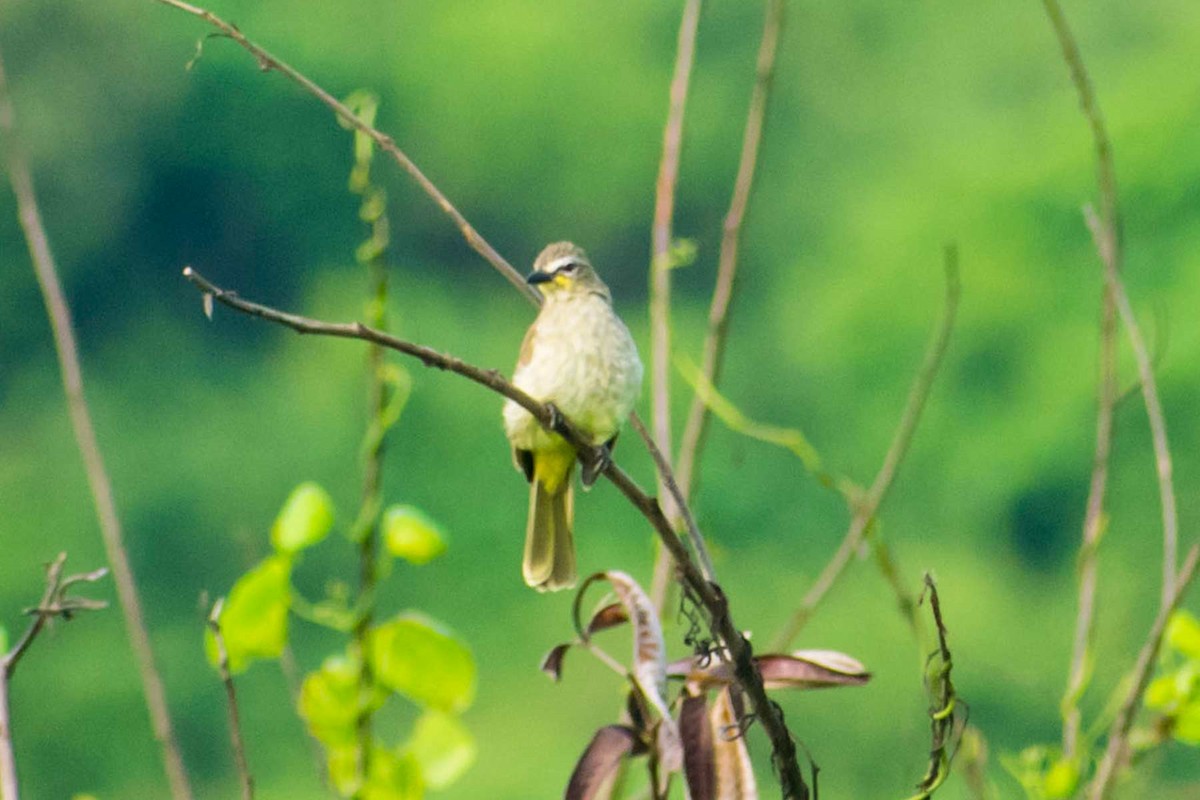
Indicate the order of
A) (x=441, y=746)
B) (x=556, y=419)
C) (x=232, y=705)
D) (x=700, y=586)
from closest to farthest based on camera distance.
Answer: (x=700, y=586), (x=232, y=705), (x=441, y=746), (x=556, y=419)

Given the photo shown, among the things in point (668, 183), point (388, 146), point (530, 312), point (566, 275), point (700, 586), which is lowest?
point (700, 586)

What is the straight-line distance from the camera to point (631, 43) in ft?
16.8

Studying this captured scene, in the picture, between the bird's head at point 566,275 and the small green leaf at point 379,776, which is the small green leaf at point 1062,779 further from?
the bird's head at point 566,275

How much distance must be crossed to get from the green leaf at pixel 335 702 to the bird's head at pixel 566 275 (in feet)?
3.07

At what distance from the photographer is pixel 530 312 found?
13.5 feet

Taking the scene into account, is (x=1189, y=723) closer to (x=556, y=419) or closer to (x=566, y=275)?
(x=556, y=419)

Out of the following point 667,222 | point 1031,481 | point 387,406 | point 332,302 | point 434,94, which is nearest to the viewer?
point 387,406

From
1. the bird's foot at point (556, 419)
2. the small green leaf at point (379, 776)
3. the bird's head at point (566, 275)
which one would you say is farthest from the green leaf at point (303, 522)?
the bird's head at point (566, 275)

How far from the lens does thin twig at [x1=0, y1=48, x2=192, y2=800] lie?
94 centimetres

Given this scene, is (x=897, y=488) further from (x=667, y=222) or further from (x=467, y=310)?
(x=667, y=222)

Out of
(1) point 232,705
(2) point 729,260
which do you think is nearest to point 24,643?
(1) point 232,705

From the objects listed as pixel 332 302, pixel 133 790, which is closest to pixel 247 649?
pixel 133 790

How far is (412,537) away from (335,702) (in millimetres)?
105

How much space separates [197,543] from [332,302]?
27.3 inches
